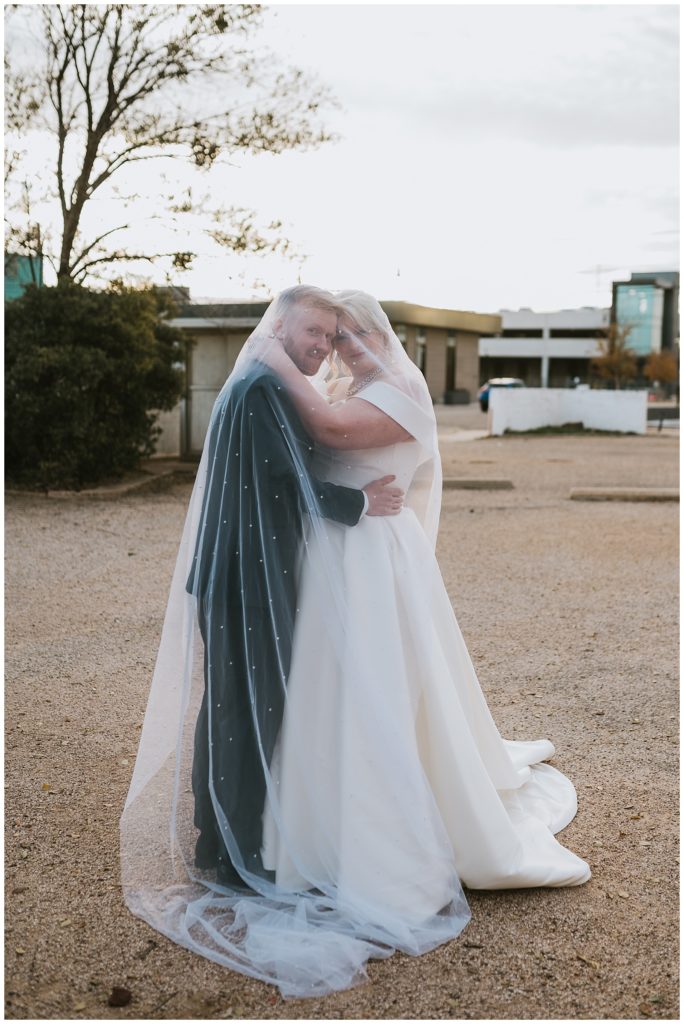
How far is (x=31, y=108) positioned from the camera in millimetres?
13758

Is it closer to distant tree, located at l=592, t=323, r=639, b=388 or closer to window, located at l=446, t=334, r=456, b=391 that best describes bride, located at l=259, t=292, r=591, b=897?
distant tree, located at l=592, t=323, r=639, b=388

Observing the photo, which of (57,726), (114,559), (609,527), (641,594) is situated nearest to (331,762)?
(57,726)

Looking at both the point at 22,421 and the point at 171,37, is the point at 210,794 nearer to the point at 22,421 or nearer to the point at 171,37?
the point at 22,421

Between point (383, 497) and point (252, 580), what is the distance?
0.51 m

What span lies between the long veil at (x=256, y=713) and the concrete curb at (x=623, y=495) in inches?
405

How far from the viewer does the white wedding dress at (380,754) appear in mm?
3070

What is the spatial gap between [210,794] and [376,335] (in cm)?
157

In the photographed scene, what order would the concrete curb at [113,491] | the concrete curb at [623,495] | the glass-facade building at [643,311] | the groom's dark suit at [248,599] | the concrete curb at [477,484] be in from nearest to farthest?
the groom's dark suit at [248,599]
the concrete curb at [113,491]
the concrete curb at [623,495]
the concrete curb at [477,484]
the glass-facade building at [643,311]

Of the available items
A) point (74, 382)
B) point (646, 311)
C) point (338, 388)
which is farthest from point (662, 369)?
point (338, 388)

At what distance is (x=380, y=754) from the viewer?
3.09 metres

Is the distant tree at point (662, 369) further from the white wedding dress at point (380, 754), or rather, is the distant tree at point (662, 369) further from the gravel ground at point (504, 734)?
the white wedding dress at point (380, 754)

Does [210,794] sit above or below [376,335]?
below

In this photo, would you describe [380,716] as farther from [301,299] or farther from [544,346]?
[544,346]

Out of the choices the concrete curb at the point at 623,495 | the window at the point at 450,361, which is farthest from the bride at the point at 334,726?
the window at the point at 450,361
